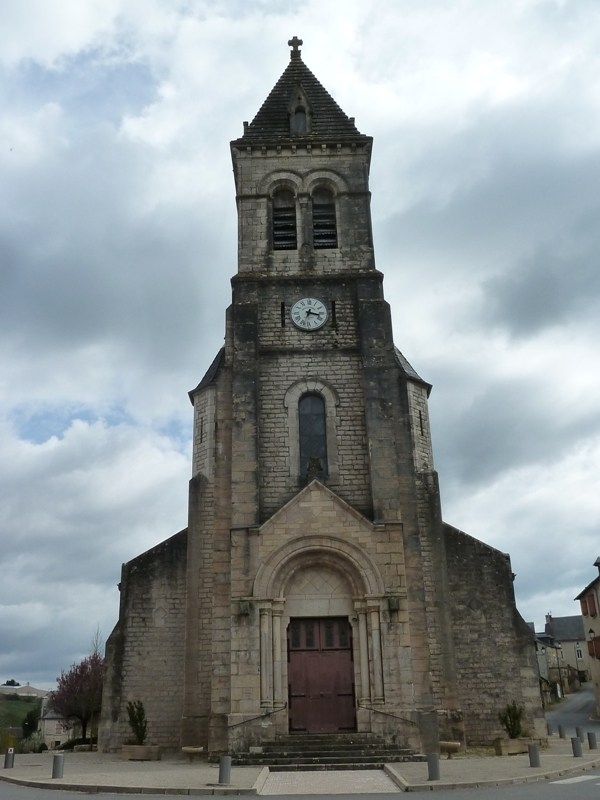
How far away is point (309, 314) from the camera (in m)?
21.7

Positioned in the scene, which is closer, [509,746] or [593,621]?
[509,746]

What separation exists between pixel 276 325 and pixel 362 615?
8505 mm

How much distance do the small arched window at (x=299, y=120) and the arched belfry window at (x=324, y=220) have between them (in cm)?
258

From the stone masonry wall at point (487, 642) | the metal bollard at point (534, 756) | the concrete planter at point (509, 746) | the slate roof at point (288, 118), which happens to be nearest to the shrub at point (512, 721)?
the concrete planter at point (509, 746)

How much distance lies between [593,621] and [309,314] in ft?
101

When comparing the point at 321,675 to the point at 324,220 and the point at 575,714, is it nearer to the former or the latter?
the point at 324,220

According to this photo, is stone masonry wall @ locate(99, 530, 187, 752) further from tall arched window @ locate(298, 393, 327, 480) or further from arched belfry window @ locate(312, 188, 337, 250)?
arched belfry window @ locate(312, 188, 337, 250)

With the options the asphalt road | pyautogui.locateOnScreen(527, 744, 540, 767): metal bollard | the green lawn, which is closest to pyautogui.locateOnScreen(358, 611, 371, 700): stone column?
pyautogui.locateOnScreen(527, 744, 540, 767): metal bollard

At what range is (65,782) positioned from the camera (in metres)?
12.9

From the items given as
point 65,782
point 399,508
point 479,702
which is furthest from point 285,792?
point 479,702

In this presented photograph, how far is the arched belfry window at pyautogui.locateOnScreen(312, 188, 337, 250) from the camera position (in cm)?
2303

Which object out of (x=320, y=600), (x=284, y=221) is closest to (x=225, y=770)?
(x=320, y=600)

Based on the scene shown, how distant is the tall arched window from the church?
0.04 metres

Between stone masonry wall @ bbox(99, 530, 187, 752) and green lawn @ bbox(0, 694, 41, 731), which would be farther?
green lawn @ bbox(0, 694, 41, 731)
